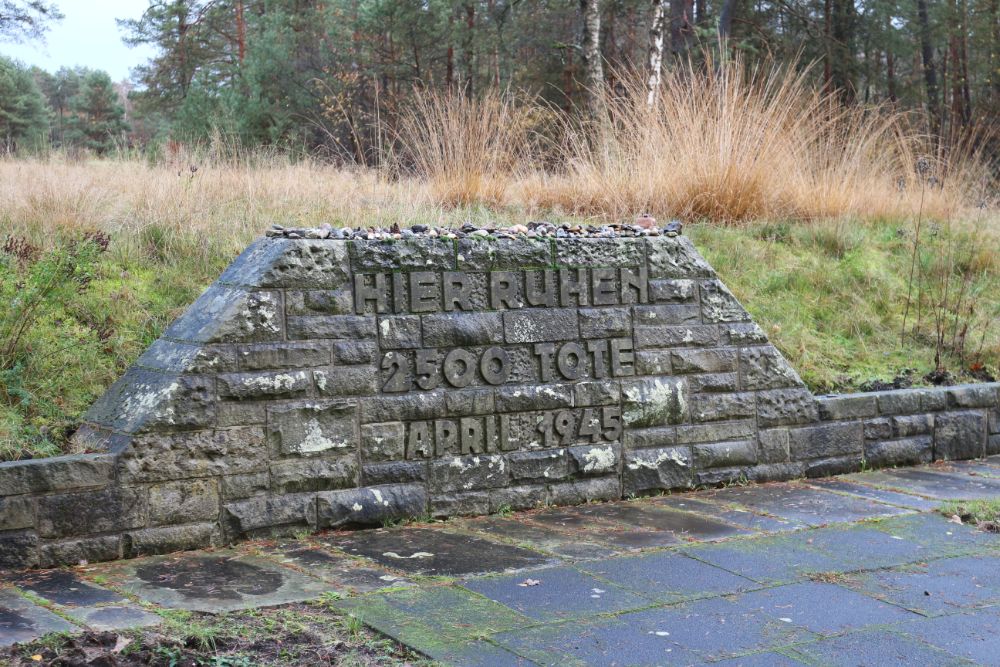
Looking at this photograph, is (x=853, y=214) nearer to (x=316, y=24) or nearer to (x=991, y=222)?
(x=991, y=222)

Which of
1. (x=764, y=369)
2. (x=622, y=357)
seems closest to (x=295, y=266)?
(x=622, y=357)

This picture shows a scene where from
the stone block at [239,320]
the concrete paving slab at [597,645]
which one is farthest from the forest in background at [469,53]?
the concrete paving slab at [597,645]

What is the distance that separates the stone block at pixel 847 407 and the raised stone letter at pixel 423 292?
8.16 ft

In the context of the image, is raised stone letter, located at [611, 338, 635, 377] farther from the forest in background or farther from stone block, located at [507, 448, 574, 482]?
the forest in background

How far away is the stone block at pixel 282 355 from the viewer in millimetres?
4578

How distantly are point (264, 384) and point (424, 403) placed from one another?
0.79 meters

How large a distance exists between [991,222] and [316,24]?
13.7m

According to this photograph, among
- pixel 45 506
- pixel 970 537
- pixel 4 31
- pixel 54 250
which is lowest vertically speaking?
pixel 970 537

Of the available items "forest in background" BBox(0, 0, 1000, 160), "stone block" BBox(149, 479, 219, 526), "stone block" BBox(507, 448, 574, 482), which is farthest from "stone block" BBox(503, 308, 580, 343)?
"forest in background" BBox(0, 0, 1000, 160)

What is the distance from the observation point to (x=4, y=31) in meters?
14.3

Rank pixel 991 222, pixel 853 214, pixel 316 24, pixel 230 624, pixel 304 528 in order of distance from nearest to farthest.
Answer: pixel 230 624 < pixel 304 528 < pixel 853 214 < pixel 991 222 < pixel 316 24

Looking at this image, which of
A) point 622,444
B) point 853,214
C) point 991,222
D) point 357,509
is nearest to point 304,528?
point 357,509

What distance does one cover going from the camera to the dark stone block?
5.02m

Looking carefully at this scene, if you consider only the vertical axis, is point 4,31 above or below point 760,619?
above
